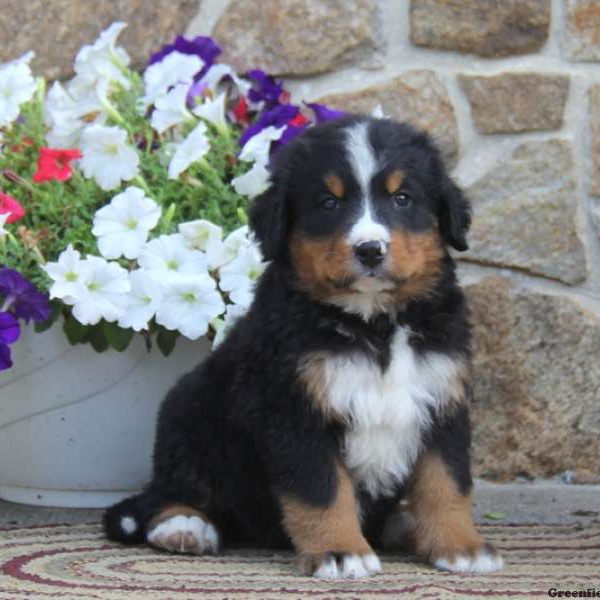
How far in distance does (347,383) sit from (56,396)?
4.61 feet

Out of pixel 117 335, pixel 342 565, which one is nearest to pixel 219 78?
pixel 117 335

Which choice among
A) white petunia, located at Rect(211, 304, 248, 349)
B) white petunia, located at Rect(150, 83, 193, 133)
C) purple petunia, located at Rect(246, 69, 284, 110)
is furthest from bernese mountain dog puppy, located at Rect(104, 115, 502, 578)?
purple petunia, located at Rect(246, 69, 284, 110)

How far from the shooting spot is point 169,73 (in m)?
4.59

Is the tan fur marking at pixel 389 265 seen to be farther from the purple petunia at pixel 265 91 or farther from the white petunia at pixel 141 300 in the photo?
the purple petunia at pixel 265 91

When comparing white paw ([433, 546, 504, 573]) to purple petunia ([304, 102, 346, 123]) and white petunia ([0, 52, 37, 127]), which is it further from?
white petunia ([0, 52, 37, 127])

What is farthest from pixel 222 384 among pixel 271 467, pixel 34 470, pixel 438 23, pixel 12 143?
pixel 438 23

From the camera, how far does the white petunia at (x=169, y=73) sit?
4.57 meters

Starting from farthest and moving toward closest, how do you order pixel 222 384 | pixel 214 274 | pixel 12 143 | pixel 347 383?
pixel 12 143, pixel 214 274, pixel 222 384, pixel 347 383

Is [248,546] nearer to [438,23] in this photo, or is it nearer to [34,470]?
[34,470]

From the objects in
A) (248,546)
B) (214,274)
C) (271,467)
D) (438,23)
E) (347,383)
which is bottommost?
(248,546)

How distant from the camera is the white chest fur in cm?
334

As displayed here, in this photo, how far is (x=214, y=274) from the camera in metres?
4.25

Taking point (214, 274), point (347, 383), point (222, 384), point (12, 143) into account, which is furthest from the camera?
point (12, 143)

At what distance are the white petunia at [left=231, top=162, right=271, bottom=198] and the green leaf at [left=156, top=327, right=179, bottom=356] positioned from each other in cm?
53
